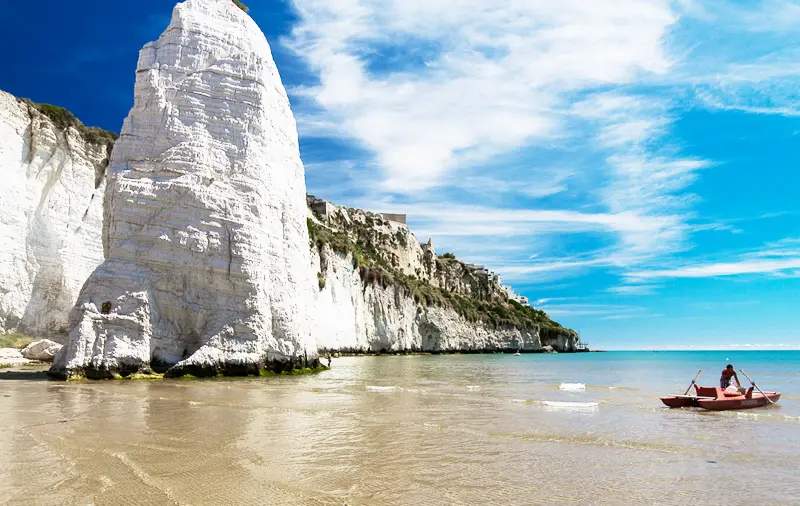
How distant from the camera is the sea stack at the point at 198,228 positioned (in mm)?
18578

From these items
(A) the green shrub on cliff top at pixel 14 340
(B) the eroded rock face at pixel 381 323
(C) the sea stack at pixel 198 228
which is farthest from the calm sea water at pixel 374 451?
(B) the eroded rock face at pixel 381 323

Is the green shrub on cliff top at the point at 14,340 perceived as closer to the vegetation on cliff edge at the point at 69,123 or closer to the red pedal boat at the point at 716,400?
the vegetation on cliff edge at the point at 69,123

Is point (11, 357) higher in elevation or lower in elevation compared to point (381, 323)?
lower

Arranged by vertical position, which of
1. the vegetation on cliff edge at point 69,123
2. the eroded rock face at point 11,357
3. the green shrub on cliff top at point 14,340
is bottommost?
the eroded rock face at point 11,357

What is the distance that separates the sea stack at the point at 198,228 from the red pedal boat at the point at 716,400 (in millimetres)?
13526

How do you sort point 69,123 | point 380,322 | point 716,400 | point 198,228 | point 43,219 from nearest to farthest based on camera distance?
1. point 716,400
2. point 198,228
3. point 43,219
4. point 69,123
5. point 380,322

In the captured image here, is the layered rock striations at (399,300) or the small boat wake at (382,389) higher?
the layered rock striations at (399,300)

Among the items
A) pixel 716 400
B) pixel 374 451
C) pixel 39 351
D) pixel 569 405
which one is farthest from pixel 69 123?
pixel 716 400

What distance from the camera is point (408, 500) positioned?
569 centimetres

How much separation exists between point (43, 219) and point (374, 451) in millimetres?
30764

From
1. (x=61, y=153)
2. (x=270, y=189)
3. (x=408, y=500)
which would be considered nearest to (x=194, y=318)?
(x=270, y=189)

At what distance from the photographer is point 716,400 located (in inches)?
556

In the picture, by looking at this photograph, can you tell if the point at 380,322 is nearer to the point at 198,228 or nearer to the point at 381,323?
the point at 381,323

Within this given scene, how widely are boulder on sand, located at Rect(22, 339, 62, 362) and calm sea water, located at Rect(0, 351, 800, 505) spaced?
1437 cm
